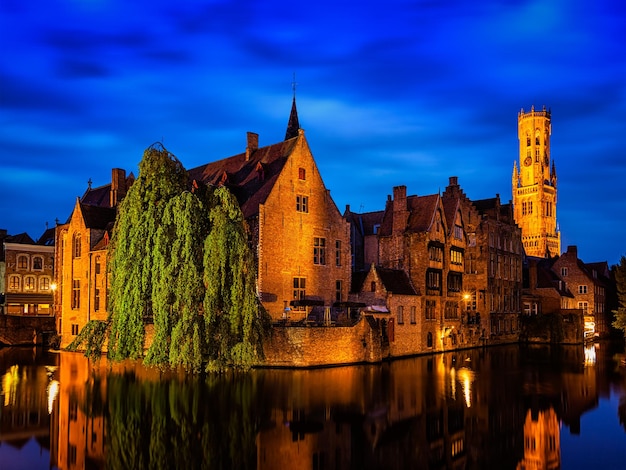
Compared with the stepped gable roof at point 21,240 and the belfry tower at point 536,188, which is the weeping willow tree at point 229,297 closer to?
the stepped gable roof at point 21,240

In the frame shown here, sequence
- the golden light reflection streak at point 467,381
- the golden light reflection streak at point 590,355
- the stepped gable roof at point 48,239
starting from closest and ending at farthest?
the golden light reflection streak at point 467,381 → the golden light reflection streak at point 590,355 → the stepped gable roof at point 48,239

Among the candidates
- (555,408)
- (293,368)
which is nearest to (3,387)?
(293,368)

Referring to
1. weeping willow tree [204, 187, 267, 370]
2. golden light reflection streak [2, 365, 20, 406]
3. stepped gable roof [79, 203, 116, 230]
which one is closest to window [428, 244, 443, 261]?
weeping willow tree [204, 187, 267, 370]

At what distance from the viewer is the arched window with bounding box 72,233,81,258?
52688mm

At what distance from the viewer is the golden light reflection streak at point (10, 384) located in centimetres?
2606

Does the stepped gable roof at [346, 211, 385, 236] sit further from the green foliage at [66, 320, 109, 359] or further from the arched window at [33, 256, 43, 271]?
the arched window at [33, 256, 43, 271]

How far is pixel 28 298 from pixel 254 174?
109 ft

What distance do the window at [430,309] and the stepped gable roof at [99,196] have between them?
101 feet

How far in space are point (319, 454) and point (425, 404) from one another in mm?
8787

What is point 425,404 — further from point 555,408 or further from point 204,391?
point 204,391

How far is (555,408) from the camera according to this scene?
83.8 ft

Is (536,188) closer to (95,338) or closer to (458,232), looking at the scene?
(458,232)

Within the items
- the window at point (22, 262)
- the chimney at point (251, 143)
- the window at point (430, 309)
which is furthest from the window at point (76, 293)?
the window at point (430, 309)

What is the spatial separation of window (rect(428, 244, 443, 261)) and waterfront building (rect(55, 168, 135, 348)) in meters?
25.2
